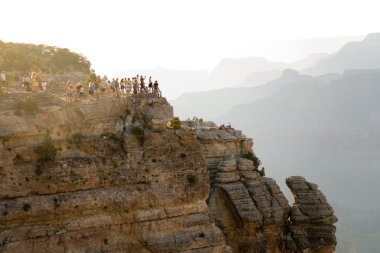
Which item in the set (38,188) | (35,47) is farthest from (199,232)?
(35,47)

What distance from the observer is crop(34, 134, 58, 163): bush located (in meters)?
22.1

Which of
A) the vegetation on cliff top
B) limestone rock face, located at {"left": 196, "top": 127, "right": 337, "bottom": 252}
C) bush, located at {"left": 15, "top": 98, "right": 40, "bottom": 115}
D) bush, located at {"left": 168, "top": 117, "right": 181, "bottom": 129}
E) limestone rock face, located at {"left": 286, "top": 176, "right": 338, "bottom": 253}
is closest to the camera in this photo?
bush, located at {"left": 15, "top": 98, "right": 40, "bottom": 115}

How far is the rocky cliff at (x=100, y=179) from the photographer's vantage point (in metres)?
21.5

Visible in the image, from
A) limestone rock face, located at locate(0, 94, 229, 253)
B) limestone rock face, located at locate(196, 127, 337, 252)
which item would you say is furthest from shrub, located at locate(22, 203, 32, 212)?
limestone rock face, located at locate(196, 127, 337, 252)

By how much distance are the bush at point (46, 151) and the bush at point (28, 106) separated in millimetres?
1748

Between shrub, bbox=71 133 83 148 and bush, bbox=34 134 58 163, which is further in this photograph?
shrub, bbox=71 133 83 148

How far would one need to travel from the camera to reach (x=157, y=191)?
956 inches

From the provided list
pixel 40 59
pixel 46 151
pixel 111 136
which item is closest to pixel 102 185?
pixel 111 136

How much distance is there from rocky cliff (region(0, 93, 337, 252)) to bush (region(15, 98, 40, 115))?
0.16 ft

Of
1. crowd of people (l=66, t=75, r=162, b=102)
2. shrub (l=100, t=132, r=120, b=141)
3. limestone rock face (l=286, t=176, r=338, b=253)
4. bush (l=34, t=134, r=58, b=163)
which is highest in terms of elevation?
crowd of people (l=66, t=75, r=162, b=102)

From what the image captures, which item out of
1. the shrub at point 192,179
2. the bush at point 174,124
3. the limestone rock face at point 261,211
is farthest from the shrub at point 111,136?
the limestone rock face at point 261,211

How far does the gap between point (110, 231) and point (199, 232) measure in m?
4.89

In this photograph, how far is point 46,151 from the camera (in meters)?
22.2

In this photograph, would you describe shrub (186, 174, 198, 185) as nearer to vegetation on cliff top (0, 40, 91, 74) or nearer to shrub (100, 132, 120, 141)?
shrub (100, 132, 120, 141)
